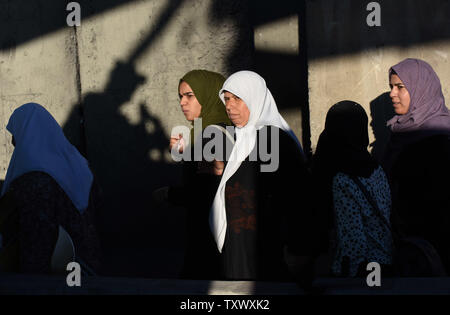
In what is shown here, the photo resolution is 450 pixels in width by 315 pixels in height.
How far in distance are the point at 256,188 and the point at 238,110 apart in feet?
1.20

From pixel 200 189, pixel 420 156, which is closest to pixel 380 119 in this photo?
pixel 420 156

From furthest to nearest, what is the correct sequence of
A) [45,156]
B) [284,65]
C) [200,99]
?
1. [284,65]
2. [200,99]
3. [45,156]

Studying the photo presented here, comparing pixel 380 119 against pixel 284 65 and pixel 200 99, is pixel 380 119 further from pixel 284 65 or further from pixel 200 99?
pixel 200 99

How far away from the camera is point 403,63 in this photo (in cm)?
329

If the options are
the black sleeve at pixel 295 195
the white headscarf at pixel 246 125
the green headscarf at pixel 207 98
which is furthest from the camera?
the green headscarf at pixel 207 98

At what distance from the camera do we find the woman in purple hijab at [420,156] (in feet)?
9.21

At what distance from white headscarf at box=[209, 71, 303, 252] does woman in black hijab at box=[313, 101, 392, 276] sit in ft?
0.76

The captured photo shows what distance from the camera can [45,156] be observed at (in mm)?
2775

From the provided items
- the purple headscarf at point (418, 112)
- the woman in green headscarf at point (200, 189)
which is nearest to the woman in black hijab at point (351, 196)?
the woman in green headscarf at point (200, 189)

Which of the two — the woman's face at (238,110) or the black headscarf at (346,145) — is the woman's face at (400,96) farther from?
the woman's face at (238,110)

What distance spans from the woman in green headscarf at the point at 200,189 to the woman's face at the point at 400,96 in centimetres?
98

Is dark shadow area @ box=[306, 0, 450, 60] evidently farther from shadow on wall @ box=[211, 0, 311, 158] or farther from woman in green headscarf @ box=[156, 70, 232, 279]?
woman in green headscarf @ box=[156, 70, 232, 279]

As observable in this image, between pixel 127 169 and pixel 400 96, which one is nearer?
pixel 400 96
